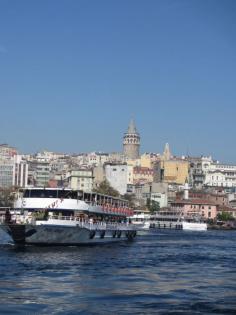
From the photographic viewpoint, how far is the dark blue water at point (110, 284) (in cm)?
2344

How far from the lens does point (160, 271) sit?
115 feet

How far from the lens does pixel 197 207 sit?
622 feet

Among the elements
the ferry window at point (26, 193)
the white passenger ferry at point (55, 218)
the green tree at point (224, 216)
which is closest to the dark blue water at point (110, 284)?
the white passenger ferry at point (55, 218)

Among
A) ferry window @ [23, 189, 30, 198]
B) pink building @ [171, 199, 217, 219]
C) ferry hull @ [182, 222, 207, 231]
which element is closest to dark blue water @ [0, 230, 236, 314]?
ferry window @ [23, 189, 30, 198]

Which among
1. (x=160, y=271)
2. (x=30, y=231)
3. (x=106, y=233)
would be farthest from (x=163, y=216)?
(x=160, y=271)

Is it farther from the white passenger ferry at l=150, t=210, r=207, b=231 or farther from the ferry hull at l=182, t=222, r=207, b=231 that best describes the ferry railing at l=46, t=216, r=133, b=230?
the white passenger ferry at l=150, t=210, r=207, b=231

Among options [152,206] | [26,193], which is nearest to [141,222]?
[152,206]

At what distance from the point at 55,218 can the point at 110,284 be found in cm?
1962

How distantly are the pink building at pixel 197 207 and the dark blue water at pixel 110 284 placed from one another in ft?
474

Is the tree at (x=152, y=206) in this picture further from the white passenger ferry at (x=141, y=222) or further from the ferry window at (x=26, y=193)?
the ferry window at (x=26, y=193)

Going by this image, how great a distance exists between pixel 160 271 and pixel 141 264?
13.4 ft

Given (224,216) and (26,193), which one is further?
(224,216)

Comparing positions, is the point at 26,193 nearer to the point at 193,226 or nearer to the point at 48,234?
the point at 48,234

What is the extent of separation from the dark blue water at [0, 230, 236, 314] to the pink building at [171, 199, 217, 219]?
145 metres
